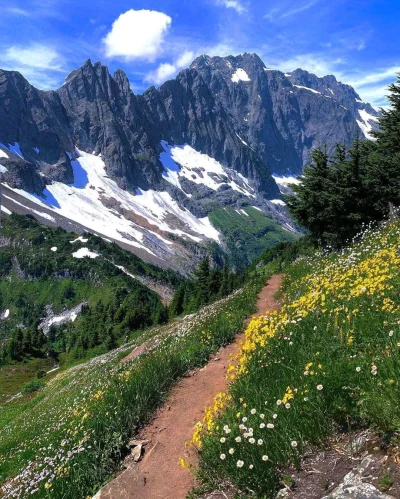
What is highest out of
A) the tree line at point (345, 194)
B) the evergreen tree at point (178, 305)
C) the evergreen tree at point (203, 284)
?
the tree line at point (345, 194)

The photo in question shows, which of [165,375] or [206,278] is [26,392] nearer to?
[165,375]

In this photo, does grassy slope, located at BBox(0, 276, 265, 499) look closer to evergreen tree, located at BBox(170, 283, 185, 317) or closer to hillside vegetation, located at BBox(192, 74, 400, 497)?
hillside vegetation, located at BBox(192, 74, 400, 497)

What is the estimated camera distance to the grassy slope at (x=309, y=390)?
17.1ft

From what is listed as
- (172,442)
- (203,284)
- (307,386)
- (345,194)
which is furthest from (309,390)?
(203,284)

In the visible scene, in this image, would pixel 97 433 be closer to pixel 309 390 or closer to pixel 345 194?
pixel 309 390

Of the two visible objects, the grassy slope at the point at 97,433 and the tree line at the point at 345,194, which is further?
the tree line at the point at 345,194

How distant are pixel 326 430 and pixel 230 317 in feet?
34.3

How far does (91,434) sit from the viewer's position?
347 inches

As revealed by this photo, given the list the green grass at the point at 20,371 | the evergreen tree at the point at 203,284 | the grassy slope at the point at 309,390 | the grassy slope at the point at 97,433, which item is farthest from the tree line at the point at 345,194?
the green grass at the point at 20,371

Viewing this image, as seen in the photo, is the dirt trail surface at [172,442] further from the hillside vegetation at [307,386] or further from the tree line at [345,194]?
the tree line at [345,194]

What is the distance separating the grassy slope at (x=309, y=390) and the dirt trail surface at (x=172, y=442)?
117 cm

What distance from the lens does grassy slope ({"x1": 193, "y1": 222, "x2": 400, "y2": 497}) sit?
17.1 feet

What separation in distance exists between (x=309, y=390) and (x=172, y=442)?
13.0ft

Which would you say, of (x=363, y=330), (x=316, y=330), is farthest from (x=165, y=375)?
(x=363, y=330)
